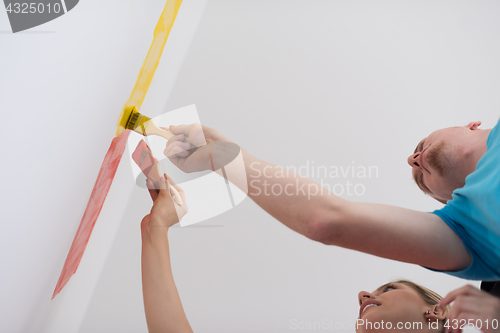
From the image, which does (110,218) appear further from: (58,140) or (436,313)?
(436,313)

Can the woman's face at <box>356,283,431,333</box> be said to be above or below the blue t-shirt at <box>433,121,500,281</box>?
Answer: below

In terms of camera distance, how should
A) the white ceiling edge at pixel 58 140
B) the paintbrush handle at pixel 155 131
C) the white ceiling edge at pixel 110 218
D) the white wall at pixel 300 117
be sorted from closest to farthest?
the white ceiling edge at pixel 58 140 < the paintbrush handle at pixel 155 131 < the white ceiling edge at pixel 110 218 < the white wall at pixel 300 117

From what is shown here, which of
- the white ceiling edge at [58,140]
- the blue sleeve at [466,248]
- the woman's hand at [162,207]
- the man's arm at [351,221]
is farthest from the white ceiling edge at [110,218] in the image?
the blue sleeve at [466,248]

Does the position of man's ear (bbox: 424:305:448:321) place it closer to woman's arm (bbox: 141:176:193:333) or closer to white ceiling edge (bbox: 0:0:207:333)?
woman's arm (bbox: 141:176:193:333)

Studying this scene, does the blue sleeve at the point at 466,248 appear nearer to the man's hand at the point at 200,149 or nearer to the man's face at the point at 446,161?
the man's face at the point at 446,161

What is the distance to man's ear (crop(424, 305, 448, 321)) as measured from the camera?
72cm

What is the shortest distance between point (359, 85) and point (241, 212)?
1.87 feet

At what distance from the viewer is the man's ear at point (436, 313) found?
0.72m

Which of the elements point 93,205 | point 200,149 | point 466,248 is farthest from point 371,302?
point 93,205

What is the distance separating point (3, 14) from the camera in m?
0.30

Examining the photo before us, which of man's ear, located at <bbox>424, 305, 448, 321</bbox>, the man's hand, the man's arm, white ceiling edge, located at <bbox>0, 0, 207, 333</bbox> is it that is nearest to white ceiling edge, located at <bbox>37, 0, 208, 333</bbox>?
white ceiling edge, located at <bbox>0, 0, 207, 333</bbox>

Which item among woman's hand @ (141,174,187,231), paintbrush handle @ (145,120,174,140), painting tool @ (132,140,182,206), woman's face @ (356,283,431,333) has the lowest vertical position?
woman's face @ (356,283,431,333)

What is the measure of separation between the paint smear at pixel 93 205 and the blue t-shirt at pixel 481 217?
635mm

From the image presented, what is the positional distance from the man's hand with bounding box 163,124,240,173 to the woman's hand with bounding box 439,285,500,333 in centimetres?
37
